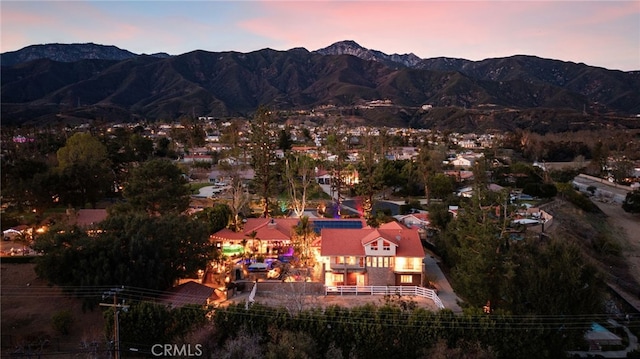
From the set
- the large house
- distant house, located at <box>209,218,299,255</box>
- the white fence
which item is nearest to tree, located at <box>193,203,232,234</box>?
distant house, located at <box>209,218,299,255</box>

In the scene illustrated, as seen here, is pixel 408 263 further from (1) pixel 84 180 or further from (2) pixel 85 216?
(1) pixel 84 180

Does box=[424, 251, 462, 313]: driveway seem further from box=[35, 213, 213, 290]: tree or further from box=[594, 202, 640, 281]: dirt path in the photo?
box=[594, 202, 640, 281]: dirt path

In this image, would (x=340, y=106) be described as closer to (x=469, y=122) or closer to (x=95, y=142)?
(x=469, y=122)

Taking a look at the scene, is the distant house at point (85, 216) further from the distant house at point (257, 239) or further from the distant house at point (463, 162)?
the distant house at point (463, 162)

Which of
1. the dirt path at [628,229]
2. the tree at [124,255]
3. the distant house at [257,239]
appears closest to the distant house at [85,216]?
the tree at [124,255]

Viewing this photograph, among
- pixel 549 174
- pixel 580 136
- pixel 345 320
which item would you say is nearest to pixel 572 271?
pixel 345 320
